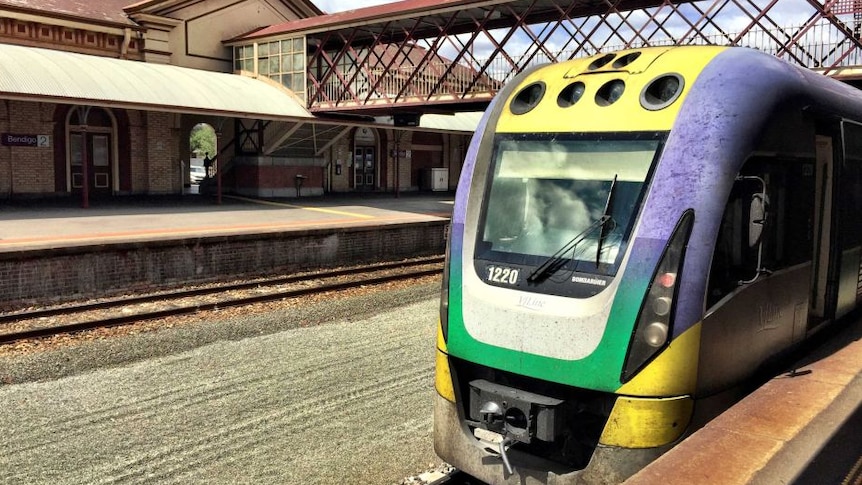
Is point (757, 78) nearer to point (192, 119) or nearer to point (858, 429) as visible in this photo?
point (858, 429)

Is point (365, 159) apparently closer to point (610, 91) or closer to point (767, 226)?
point (610, 91)

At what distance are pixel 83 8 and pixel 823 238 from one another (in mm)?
24363

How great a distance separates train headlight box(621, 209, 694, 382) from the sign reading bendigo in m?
21.4

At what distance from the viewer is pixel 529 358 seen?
411 cm

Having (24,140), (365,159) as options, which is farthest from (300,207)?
(365,159)

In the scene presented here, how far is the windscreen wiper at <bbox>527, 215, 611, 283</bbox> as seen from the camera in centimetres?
425

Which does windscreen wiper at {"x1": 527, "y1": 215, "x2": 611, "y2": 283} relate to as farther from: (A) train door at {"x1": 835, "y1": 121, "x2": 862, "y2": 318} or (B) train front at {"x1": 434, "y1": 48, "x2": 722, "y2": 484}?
(A) train door at {"x1": 835, "y1": 121, "x2": 862, "y2": 318}

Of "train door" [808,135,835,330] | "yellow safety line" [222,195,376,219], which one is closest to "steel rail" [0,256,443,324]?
"yellow safety line" [222,195,376,219]

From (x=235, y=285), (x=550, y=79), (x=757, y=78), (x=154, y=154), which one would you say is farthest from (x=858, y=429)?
(x=154, y=154)

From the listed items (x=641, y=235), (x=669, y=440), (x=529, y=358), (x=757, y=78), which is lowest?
(x=669, y=440)

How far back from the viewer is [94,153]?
74.3 feet

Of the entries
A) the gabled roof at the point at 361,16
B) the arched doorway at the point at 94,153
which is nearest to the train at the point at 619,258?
the gabled roof at the point at 361,16

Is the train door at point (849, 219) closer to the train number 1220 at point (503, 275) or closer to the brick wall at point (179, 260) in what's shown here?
the train number 1220 at point (503, 275)

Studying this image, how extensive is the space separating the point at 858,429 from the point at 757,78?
2131 millimetres
